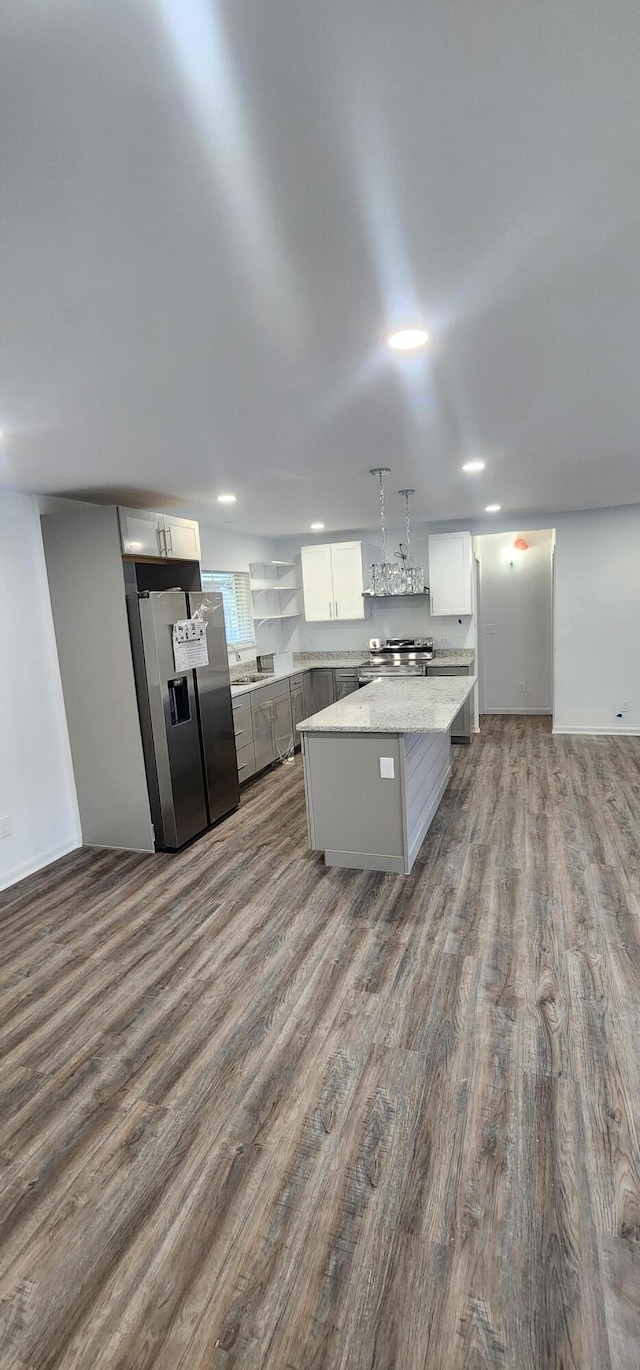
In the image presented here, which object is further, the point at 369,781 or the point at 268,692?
the point at 268,692

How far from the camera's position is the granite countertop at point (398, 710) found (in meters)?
3.36

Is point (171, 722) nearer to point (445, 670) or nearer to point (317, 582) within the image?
point (317, 582)

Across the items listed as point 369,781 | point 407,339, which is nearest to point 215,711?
point 369,781

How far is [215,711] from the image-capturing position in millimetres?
4488

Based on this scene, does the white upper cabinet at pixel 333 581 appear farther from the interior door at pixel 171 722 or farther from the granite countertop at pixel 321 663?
the interior door at pixel 171 722

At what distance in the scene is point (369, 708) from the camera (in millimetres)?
3949

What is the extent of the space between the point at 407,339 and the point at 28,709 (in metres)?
3.26

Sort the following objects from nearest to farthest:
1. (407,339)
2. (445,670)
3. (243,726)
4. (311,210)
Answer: (311,210)
(407,339)
(243,726)
(445,670)

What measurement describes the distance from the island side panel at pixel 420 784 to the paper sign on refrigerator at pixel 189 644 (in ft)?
5.35

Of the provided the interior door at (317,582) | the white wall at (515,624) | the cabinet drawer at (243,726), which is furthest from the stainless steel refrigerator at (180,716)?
the white wall at (515,624)

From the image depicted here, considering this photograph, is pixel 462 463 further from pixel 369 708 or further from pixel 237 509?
pixel 237 509

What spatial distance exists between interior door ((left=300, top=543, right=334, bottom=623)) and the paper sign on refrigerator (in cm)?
276

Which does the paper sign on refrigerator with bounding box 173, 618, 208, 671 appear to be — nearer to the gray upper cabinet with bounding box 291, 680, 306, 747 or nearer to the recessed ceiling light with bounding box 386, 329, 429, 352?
the gray upper cabinet with bounding box 291, 680, 306, 747

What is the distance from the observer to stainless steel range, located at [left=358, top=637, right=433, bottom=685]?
6.59 metres
